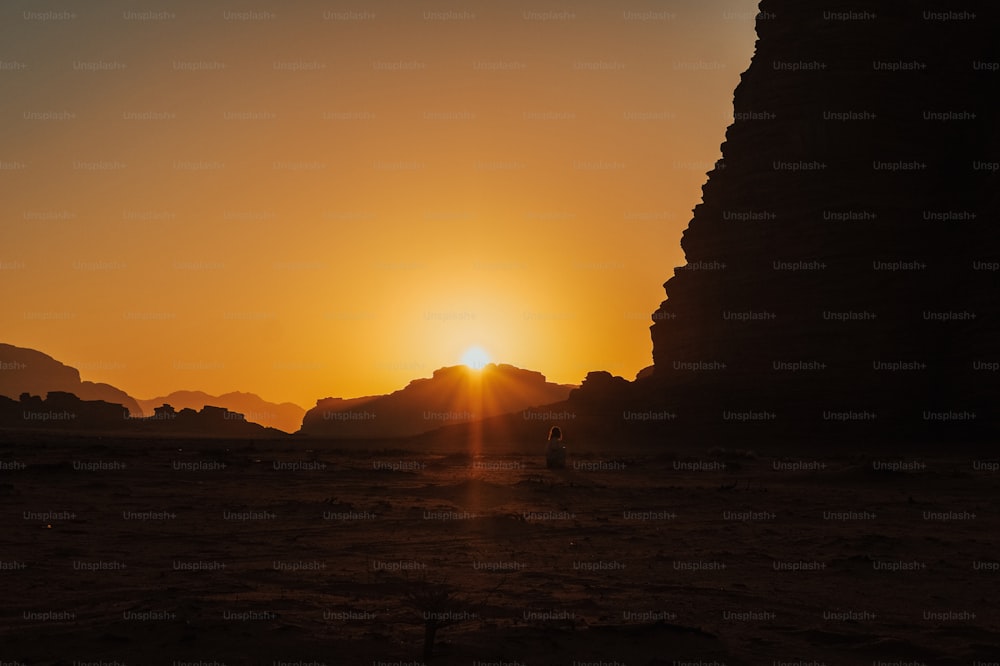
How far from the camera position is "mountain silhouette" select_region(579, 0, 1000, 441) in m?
53.7

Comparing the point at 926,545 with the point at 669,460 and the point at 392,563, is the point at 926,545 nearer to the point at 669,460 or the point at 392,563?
the point at 392,563

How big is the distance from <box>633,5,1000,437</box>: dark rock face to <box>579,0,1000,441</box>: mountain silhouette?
0.09 meters

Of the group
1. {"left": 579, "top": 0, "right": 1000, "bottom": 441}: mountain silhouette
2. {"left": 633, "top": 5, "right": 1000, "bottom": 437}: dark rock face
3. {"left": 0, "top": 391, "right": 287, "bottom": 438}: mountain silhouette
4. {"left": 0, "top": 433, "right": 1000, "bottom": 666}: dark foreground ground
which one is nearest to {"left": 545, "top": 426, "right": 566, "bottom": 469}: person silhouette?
{"left": 0, "top": 433, "right": 1000, "bottom": 666}: dark foreground ground

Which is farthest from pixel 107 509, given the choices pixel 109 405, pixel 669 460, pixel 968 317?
pixel 109 405

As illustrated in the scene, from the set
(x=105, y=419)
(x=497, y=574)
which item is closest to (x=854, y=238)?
(x=497, y=574)

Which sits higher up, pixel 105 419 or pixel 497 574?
pixel 105 419

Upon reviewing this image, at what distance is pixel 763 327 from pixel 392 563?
159 feet

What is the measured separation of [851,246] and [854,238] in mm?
545

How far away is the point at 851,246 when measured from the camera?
184 feet

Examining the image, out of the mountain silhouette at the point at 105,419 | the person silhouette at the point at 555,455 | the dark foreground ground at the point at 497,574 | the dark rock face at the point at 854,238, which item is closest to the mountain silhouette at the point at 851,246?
the dark rock face at the point at 854,238

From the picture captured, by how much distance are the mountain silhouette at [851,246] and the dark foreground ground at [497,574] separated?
98.8 feet

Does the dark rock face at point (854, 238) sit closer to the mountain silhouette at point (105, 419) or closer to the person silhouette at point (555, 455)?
the person silhouette at point (555, 455)

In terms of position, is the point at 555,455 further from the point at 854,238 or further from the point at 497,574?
the point at 854,238

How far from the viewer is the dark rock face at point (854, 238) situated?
53812 millimetres
